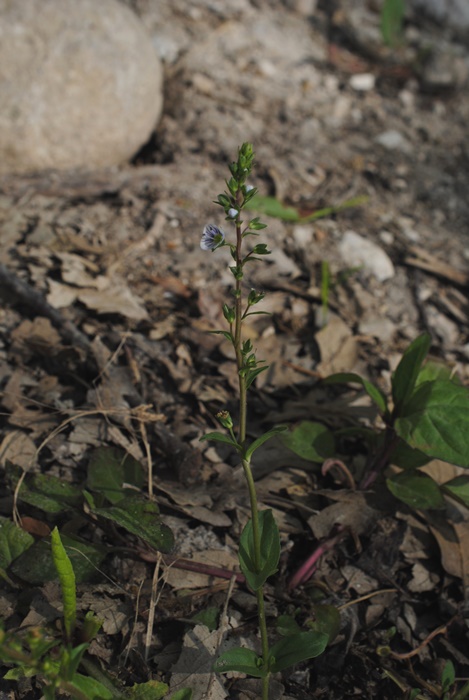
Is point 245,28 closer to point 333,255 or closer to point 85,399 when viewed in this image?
point 333,255

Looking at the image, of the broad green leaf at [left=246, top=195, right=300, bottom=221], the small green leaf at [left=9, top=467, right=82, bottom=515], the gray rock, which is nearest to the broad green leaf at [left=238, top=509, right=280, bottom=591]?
the small green leaf at [left=9, top=467, right=82, bottom=515]

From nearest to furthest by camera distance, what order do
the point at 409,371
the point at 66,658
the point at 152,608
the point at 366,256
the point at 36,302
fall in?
1. the point at 66,658
2. the point at 152,608
3. the point at 409,371
4. the point at 36,302
5. the point at 366,256

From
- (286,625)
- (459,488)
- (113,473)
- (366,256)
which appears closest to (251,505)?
(286,625)

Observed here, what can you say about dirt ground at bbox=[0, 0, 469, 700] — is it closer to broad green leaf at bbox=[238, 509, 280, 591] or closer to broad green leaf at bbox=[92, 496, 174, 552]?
broad green leaf at bbox=[92, 496, 174, 552]

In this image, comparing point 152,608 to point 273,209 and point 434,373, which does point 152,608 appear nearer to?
point 434,373

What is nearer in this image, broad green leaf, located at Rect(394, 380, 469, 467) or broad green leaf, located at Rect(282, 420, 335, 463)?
broad green leaf, located at Rect(394, 380, 469, 467)
